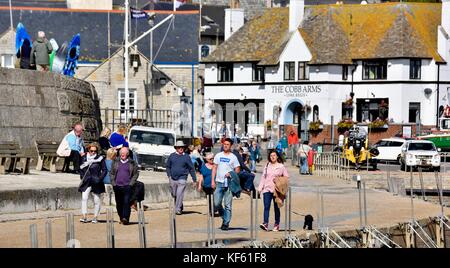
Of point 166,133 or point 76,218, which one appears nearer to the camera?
point 76,218

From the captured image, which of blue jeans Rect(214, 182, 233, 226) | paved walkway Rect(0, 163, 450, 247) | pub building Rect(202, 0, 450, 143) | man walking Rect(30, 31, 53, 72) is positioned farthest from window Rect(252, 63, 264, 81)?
blue jeans Rect(214, 182, 233, 226)

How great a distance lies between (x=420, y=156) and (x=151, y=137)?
14123 millimetres

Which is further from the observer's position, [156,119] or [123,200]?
[156,119]

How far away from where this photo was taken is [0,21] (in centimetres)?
8075

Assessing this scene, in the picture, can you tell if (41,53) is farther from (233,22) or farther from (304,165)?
(233,22)

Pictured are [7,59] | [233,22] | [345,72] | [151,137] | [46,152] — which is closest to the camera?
[46,152]

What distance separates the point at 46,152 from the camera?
1266 inches

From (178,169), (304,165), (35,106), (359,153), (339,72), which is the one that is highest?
(339,72)

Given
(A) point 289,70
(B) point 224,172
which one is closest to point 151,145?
(B) point 224,172

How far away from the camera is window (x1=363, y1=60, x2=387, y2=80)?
81.4m

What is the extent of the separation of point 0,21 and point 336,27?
1995 cm

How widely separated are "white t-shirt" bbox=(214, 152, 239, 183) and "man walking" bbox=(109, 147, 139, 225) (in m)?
1.62
